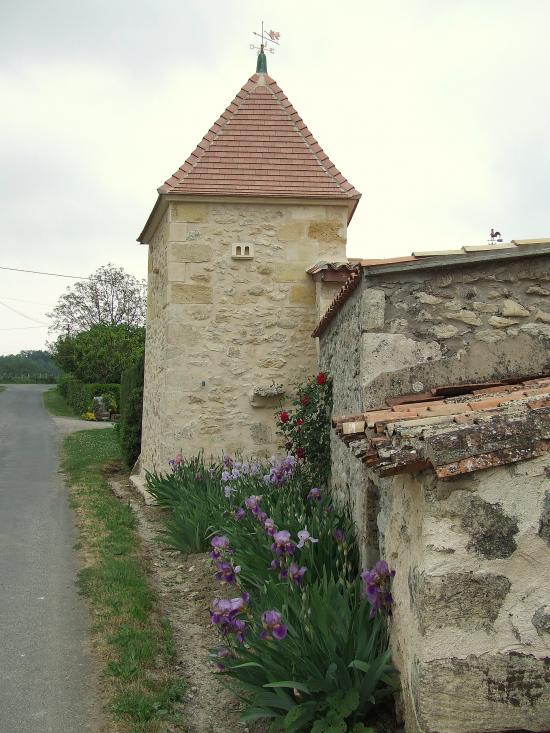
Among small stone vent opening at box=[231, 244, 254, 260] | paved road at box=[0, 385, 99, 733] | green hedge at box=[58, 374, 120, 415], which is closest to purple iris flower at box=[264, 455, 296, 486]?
paved road at box=[0, 385, 99, 733]

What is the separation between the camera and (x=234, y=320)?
362 inches

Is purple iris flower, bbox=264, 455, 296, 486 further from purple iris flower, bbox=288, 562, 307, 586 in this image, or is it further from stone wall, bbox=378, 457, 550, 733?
stone wall, bbox=378, 457, 550, 733

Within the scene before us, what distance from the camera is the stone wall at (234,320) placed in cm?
912

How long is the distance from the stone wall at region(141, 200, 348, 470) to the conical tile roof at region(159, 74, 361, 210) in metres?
0.22

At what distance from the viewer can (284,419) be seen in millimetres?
7629

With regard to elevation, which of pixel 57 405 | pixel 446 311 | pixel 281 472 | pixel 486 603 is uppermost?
pixel 446 311

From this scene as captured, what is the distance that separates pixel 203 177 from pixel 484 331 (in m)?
5.47

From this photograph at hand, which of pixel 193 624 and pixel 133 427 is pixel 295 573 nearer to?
pixel 193 624

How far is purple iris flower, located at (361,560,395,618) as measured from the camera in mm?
3471

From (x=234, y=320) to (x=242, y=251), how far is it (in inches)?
35.3

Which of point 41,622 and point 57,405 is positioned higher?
point 57,405

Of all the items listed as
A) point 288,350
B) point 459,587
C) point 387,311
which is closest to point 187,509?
point 288,350

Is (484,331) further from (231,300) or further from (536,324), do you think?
(231,300)

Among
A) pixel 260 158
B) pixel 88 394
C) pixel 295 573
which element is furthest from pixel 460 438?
pixel 88 394
